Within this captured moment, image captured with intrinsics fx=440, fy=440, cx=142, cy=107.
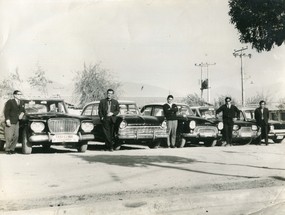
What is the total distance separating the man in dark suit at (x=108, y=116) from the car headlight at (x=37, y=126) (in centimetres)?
189

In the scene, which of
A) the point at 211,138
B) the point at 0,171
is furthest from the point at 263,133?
the point at 0,171

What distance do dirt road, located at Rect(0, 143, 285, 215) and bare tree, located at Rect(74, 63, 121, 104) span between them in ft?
127

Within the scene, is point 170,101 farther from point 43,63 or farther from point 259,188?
point 43,63

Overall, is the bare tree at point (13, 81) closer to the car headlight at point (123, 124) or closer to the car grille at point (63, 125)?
the car headlight at point (123, 124)

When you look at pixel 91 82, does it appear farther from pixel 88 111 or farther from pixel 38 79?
pixel 88 111

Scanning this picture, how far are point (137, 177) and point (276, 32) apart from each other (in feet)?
11.6

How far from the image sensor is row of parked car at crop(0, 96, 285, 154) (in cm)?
1088

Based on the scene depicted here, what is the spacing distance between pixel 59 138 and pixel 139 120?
9.32 feet

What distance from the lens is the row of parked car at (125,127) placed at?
1088cm

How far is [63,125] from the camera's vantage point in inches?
437

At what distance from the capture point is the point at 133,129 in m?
12.6

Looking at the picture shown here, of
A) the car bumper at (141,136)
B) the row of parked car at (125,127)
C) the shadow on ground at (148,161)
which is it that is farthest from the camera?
the car bumper at (141,136)

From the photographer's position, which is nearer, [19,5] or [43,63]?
[19,5]

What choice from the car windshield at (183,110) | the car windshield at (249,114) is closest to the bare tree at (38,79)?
the car windshield at (249,114)
